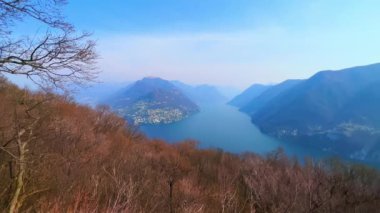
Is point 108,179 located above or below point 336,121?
above

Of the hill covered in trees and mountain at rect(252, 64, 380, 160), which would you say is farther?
mountain at rect(252, 64, 380, 160)

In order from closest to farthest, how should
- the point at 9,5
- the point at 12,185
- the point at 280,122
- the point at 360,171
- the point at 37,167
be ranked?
1. the point at 9,5
2. the point at 12,185
3. the point at 37,167
4. the point at 360,171
5. the point at 280,122

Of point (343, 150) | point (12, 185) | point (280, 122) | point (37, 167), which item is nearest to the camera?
point (12, 185)

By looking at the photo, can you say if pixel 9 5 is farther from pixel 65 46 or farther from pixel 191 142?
pixel 191 142


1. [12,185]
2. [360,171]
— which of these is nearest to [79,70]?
[12,185]

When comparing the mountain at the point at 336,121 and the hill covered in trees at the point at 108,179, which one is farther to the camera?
the mountain at the point at 336,121

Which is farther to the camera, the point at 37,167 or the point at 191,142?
the point at 191,142

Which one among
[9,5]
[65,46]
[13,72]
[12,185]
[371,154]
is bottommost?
[371,154]

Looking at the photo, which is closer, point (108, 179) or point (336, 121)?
point (108, 179)
